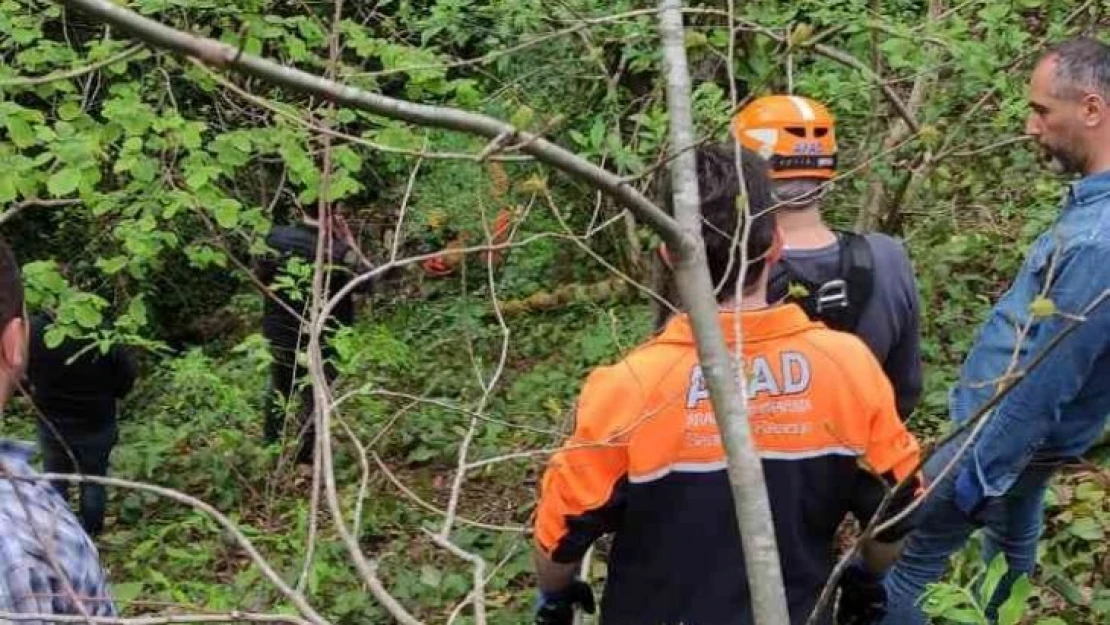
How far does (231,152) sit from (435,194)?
274cm

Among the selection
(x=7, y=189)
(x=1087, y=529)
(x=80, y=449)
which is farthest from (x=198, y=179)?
(x=1087, y=529)

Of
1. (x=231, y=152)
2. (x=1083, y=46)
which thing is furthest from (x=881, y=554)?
(x=231, y=152)

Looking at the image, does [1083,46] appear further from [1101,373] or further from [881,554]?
[881,554]

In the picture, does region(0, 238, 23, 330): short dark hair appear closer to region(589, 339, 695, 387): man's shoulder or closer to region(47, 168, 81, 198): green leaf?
region(589, 339, 695, 387): man's shoulder

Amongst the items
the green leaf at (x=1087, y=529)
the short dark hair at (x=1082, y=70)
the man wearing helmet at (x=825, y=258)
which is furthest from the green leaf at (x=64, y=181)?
the green leaf at (x=1087, y=529)

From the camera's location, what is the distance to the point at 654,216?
5.42 ft

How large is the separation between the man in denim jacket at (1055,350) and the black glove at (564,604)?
38.6 inches

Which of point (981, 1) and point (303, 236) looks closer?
point (981, 1)

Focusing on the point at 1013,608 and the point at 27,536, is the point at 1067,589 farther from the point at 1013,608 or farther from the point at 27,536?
the point at 27,536

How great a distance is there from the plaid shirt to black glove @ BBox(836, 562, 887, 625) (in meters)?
1.66

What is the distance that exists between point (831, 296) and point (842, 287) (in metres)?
0.04

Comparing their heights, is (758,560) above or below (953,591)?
above

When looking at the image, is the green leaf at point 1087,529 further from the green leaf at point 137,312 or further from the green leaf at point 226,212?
the green leaf at point 137,312

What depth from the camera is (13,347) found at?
190cm
